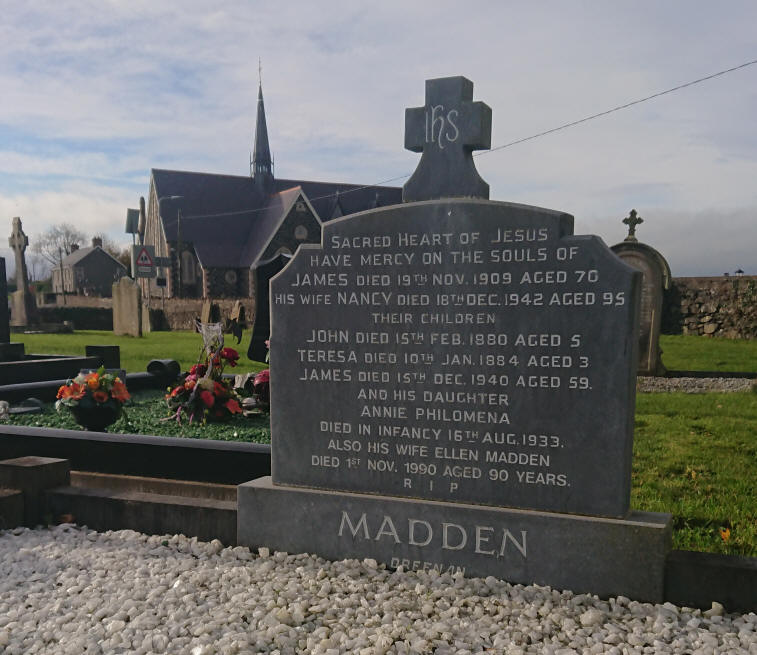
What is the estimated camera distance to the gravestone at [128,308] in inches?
956

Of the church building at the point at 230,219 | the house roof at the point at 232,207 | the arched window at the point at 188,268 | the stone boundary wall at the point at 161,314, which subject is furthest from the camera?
the arched window at the point at 188,268

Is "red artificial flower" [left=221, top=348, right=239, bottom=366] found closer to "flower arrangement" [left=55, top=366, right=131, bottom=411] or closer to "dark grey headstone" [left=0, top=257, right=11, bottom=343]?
"flower arrangement" [left=55, top=366, right=131, bottom=411]

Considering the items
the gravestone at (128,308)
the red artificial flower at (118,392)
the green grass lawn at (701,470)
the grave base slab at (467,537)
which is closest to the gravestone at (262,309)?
the red artificial flower at (118,392)

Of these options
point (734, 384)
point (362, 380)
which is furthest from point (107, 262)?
point (362, 380)

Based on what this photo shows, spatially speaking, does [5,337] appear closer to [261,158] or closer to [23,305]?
[23,305]

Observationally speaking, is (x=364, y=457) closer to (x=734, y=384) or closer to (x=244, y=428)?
(x=244, y=428)

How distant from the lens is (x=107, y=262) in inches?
2554

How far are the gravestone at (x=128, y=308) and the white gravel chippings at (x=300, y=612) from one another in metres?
21.6

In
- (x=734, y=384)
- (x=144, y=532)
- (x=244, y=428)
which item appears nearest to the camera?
(x=144, y=532)

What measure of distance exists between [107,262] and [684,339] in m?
57.4

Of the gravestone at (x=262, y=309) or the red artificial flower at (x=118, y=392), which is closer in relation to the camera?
the red artificial flower at (x=118, y=392)

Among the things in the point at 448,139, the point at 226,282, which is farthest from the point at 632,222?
the point at 226,282

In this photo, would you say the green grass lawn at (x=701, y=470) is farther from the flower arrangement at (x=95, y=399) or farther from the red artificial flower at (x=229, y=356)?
the flower arrangement at (x=95, y=399)

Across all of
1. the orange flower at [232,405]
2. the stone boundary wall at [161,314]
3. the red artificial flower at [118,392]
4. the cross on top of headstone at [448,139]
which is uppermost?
the cross on top of headstone at [448,139]
